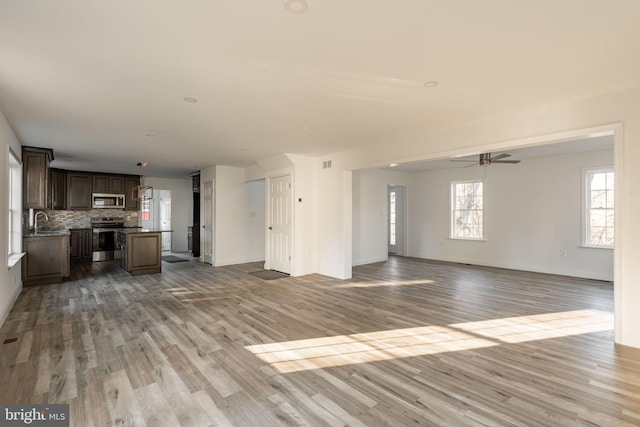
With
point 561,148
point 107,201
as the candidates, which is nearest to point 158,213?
point 107,201

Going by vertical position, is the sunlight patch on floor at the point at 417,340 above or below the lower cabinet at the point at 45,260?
below

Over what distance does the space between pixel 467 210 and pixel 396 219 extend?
84.6 inches

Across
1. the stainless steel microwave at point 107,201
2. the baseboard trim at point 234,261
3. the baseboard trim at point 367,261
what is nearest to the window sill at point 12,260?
the baseboard trim at point 234,261

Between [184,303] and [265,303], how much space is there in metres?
1.17

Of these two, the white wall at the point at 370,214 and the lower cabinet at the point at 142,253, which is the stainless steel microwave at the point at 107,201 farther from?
the white wall at the point at 370,214

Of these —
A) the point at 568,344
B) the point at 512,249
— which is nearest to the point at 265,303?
the point at 568,344

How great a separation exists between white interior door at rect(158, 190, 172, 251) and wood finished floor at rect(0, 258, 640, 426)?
588 cm

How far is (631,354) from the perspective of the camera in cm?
278

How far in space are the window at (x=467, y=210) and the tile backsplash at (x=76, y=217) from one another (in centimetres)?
946

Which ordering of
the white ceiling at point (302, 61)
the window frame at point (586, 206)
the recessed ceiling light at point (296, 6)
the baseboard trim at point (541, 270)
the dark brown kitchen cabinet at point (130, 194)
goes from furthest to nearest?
the dark brown kitchen cabinet at point (130, 194) → the window frame at point (586, 206) → the baseboard trim at point (541, 270) → the white ceiling at point (302, 61) → the recessed ceiling light at point (296, 6)

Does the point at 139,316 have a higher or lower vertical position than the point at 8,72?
lower

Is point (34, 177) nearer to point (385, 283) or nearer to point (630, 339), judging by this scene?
point (385, 283)

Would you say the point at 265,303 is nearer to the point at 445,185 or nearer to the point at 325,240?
the point at 325,240

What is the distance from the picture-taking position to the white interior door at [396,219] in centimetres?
934
